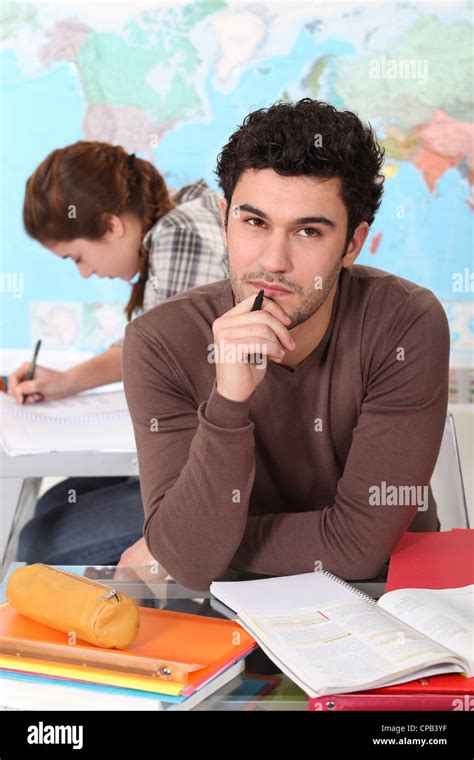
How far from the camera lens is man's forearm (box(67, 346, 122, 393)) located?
2186mm

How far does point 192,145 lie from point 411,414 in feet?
6.90

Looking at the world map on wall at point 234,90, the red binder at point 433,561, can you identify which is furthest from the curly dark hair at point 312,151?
the world map on wall at point 234,90

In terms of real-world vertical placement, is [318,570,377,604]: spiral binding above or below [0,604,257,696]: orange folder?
above

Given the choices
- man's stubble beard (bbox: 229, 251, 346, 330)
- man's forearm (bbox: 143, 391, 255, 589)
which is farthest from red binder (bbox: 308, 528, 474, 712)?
man's stubble beard (bbox: 229, 251, 346, 330)

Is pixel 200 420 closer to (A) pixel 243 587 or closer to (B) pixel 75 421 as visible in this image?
(A) pixel 243 587

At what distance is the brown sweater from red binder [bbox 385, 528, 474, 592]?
0.03 meters

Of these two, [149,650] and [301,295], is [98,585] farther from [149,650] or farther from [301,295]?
[301,295]

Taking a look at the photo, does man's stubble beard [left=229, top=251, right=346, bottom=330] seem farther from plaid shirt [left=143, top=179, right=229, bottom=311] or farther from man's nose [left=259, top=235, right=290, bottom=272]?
plaid shirt [left=143, top=179, right=229, bottom=311]

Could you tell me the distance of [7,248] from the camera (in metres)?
3.29

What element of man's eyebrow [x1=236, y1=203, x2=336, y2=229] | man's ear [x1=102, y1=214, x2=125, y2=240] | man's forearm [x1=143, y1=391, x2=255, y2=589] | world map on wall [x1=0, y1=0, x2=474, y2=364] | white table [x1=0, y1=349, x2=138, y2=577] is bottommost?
man's forearm [x1=143, y1=391, x2=255, y2=589]

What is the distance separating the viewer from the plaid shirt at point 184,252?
2168 millimetres

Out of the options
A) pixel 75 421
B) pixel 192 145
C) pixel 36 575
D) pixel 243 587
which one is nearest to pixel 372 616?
pixel 243 587

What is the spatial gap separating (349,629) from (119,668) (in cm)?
24

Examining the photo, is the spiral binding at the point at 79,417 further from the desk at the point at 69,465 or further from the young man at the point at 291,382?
the young man at the point at 291,382
